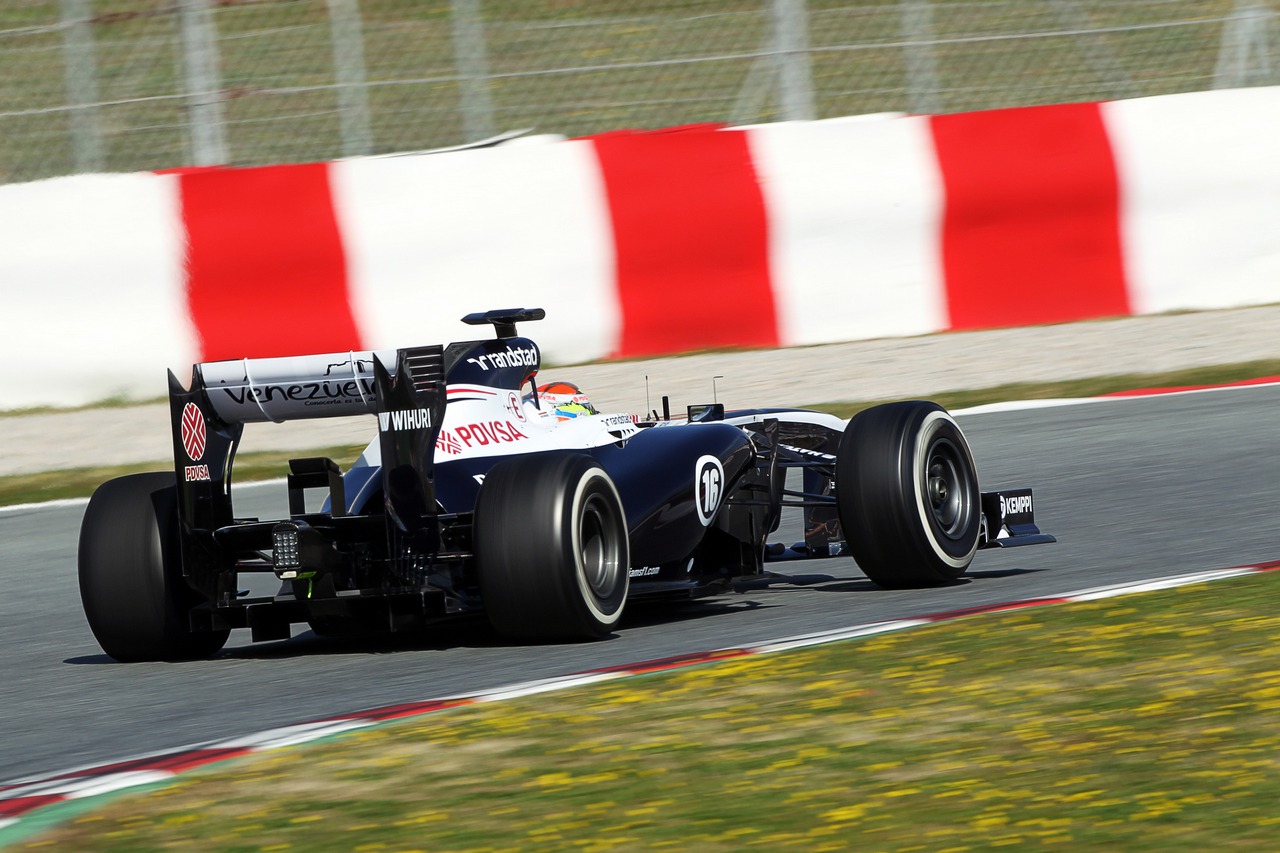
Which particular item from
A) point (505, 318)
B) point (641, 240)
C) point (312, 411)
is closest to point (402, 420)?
point (312, 411)

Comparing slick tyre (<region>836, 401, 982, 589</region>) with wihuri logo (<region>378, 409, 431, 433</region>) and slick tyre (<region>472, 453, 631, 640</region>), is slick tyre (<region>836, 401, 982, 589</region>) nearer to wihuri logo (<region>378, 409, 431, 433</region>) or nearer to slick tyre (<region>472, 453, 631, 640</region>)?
slick tyre (<region>472, 453, 631, 640</region>)

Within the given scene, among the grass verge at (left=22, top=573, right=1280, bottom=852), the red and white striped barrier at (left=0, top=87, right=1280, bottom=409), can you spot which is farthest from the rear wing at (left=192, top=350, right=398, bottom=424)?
the red and white striped barrier at (left=0, top=87, right=1280, bottom=409)

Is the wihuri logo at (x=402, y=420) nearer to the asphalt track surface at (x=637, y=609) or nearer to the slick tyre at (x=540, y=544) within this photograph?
the slick tyre at (x=540, y=544)

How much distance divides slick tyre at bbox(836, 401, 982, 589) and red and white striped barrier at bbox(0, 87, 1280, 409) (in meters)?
6.03

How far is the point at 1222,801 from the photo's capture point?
13.9 ft

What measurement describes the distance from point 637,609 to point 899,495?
1.19m

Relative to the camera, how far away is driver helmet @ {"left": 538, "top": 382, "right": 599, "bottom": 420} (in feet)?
25.2

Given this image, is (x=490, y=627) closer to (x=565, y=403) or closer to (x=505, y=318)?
(x=565, y=403)

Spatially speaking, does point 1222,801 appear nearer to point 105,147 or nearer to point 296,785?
point 296,785

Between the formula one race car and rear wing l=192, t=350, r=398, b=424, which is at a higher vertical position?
rear wing l=192, t=350, r=398, b=424

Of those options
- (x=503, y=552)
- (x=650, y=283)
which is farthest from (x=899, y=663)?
(x=650, y=283)

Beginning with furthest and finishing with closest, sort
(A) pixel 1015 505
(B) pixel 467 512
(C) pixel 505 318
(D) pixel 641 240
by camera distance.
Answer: (D) pixel 641 240
(A) pixel 1015 505
(C) pixel 505 318
(B) pixel 467 512

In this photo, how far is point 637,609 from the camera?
25.8 feet

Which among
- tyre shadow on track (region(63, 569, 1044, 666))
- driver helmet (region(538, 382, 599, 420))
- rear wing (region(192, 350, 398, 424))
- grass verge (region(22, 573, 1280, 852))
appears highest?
rear wing (region(192, 350, 398, 424))
